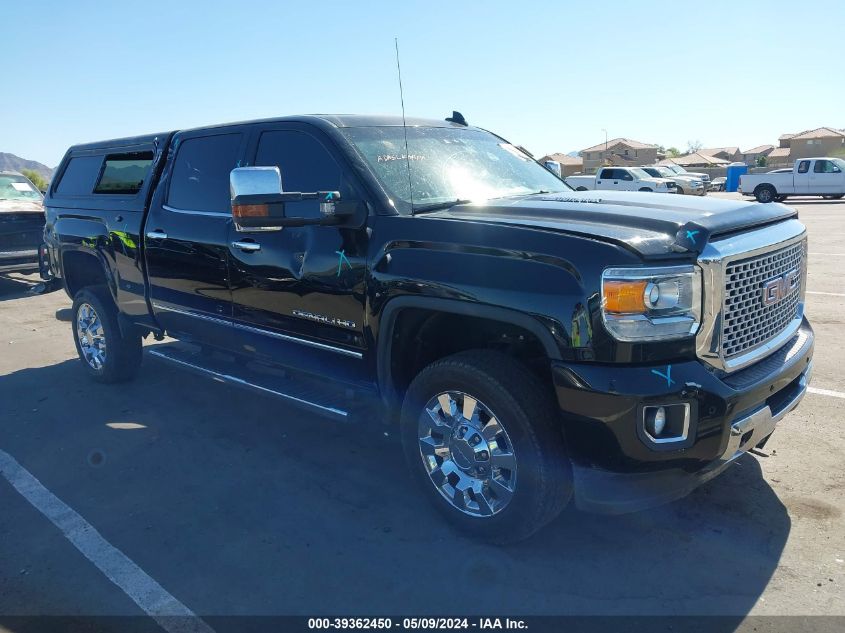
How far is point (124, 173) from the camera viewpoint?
224 inches

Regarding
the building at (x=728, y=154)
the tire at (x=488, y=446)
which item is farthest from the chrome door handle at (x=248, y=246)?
the building at (x=728, y=154)

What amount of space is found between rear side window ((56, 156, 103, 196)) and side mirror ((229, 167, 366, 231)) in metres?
3.28

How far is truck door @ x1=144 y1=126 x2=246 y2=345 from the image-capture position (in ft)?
15.0

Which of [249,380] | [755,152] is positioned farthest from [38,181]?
[755,152]

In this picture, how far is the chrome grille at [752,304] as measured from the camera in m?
2.94

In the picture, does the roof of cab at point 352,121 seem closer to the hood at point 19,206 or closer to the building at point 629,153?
the hood at point 19,206

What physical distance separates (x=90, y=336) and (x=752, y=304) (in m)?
5.35

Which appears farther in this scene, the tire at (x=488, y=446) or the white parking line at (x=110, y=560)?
the tire at (x=488, y=446)

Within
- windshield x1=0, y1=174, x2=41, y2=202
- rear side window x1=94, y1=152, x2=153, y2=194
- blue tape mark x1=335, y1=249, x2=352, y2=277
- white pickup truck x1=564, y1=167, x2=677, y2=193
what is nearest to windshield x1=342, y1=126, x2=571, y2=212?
blue tape mark x1=335, y1=249, x2=352, y2=277

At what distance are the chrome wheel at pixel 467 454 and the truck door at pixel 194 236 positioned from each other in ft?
6.10

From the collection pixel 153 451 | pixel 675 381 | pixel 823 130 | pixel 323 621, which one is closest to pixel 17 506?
pixel 153 451

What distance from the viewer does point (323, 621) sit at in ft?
9.28

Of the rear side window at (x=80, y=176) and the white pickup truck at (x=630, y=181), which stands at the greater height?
the rear side window at (x=80, y=176)

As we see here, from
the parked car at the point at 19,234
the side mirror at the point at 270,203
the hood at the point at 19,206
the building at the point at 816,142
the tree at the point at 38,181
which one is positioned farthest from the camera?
the building at the point at 816,142
